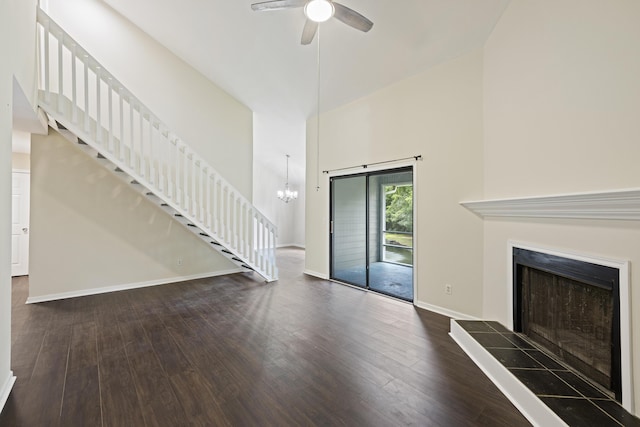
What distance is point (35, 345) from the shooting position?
2.54m

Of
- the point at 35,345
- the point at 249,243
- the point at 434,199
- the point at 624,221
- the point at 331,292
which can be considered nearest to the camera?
the point at 624,221

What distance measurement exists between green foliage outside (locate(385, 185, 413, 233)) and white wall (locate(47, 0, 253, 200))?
10.1ft

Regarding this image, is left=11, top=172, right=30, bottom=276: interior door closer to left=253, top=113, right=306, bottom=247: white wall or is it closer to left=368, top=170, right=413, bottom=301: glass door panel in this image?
left=253, top=113, right=306, bottom=247: white wall

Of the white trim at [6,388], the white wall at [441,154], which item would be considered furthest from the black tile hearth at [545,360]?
the white trim at [6,388]

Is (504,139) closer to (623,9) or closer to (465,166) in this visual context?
(465,166)

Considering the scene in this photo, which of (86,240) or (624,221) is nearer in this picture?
(624,221)

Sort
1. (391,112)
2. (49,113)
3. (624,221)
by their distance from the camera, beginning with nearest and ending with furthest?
1. (624,221)
2. (49,113)
3. (391,112)

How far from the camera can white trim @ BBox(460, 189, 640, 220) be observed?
1.50 metres

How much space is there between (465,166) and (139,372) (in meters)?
3.92

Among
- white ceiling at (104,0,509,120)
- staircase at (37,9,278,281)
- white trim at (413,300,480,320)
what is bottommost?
white trim at (413,300,480,320)

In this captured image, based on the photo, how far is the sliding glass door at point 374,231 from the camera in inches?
163

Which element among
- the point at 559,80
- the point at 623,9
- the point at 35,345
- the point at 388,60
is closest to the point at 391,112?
the point at 388,60

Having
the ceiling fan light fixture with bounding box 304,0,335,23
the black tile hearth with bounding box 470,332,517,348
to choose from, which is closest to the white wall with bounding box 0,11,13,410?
the ceiling fan light fixture with bounding box 304,0,335,23

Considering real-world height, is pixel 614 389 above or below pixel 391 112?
below
